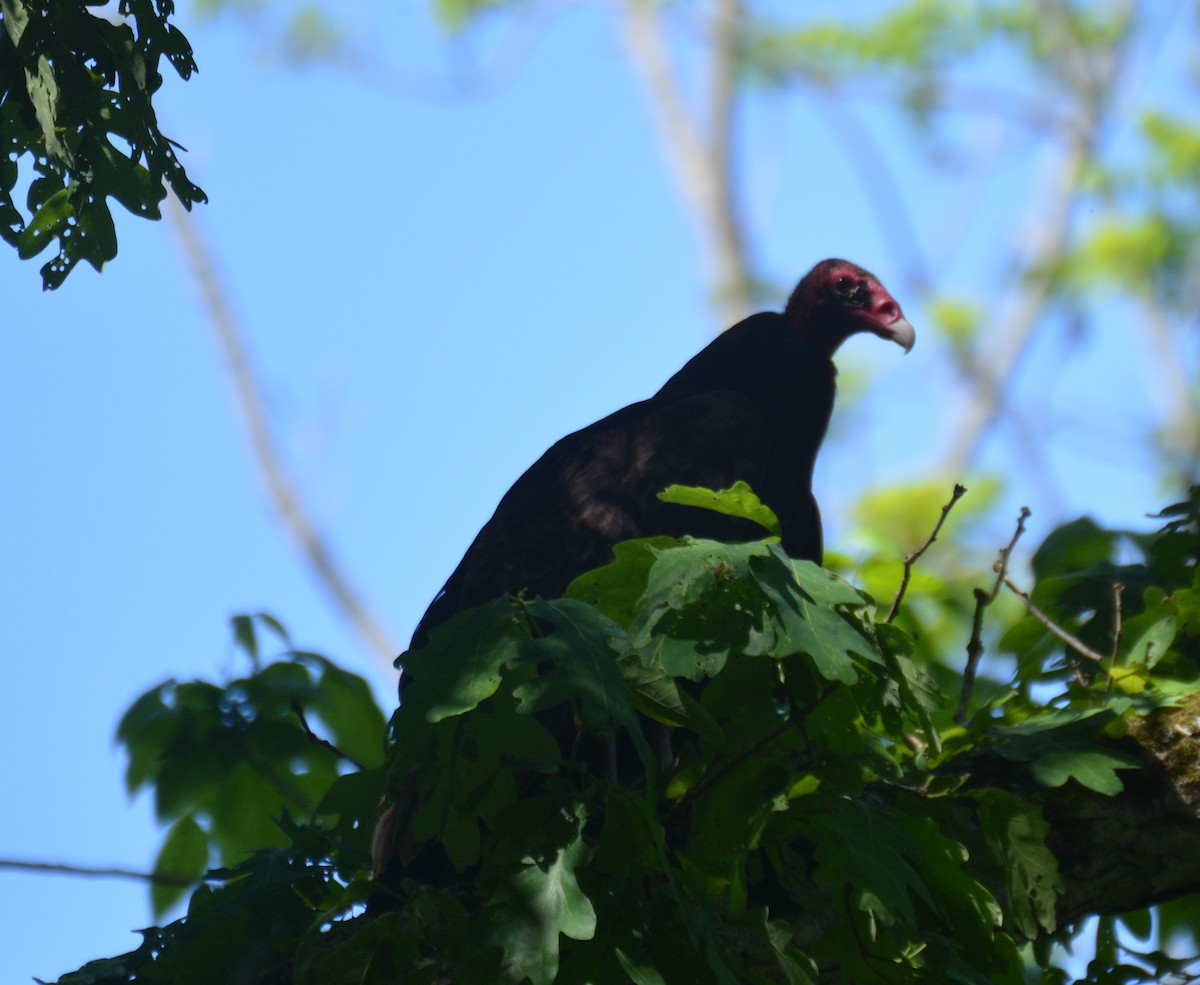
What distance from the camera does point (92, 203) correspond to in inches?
77.0

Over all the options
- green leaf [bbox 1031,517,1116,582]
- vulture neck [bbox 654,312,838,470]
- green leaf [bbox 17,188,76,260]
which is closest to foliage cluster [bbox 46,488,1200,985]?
green leaf [bbox 1031,517,1116,582]

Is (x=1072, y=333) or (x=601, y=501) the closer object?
(x=601, y=501)

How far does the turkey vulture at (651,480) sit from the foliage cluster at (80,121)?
1136mm

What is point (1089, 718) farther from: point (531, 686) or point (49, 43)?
point (49, 43)

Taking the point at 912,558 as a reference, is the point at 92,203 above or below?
above

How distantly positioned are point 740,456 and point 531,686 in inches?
64.3

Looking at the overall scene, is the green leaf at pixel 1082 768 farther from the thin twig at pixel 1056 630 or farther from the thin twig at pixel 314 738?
the thin twig at pixel 314 738

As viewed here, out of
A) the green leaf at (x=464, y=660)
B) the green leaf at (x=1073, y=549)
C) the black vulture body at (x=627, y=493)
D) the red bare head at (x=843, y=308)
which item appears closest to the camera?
the green leaf at (x=464, y=660)

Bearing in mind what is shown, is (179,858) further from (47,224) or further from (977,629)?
(977,629)

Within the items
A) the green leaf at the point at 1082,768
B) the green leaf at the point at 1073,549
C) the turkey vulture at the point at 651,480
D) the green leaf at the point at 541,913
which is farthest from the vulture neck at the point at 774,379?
the green leaf at the point at 541,913

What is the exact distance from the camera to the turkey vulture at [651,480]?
9.83 ft

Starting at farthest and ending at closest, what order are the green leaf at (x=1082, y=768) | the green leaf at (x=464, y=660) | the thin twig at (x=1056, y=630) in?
the thin twig at (x=1056, y=630) < the green leaf at (x=1082, y=768) < the green leaf at (x=464, y=660)

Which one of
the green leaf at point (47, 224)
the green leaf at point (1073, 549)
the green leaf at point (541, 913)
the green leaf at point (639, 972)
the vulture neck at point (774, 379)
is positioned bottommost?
the green leaf at point (639, 972)

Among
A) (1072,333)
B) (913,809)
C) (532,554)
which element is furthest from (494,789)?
(1072,333)
